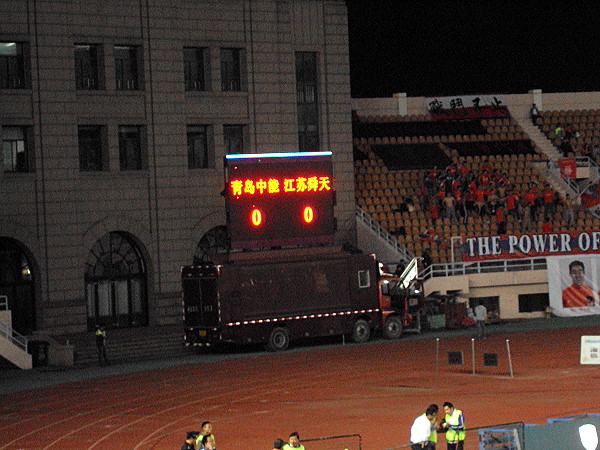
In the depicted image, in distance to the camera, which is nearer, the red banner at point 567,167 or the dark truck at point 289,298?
the dark truck at point 289,298

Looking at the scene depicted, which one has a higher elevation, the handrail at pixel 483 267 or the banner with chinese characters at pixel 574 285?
the handrail at pixel 483 267

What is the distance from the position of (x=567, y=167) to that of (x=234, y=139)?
19406mm

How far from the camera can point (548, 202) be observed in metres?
62.8

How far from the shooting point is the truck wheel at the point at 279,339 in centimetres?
4816

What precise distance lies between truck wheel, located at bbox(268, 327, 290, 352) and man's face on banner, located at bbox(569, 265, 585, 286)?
648 inches

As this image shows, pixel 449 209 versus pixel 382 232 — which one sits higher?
pixel 449 209

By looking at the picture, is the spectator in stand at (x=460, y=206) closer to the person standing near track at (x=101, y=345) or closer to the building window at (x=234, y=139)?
the building window at (x=234, y=139)

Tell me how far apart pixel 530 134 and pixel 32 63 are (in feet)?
101

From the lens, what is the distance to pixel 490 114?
70.2 metres

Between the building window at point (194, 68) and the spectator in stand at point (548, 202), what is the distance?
19.1m

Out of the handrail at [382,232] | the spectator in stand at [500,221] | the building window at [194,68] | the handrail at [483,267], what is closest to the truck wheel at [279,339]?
the handrail at [483,267]

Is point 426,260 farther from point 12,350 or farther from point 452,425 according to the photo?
point 452,425

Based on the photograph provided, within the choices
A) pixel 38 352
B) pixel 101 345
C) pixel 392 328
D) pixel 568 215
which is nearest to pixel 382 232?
pixel 392 328

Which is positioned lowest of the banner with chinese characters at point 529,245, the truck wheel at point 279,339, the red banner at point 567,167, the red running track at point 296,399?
the red running track at point 296,399
